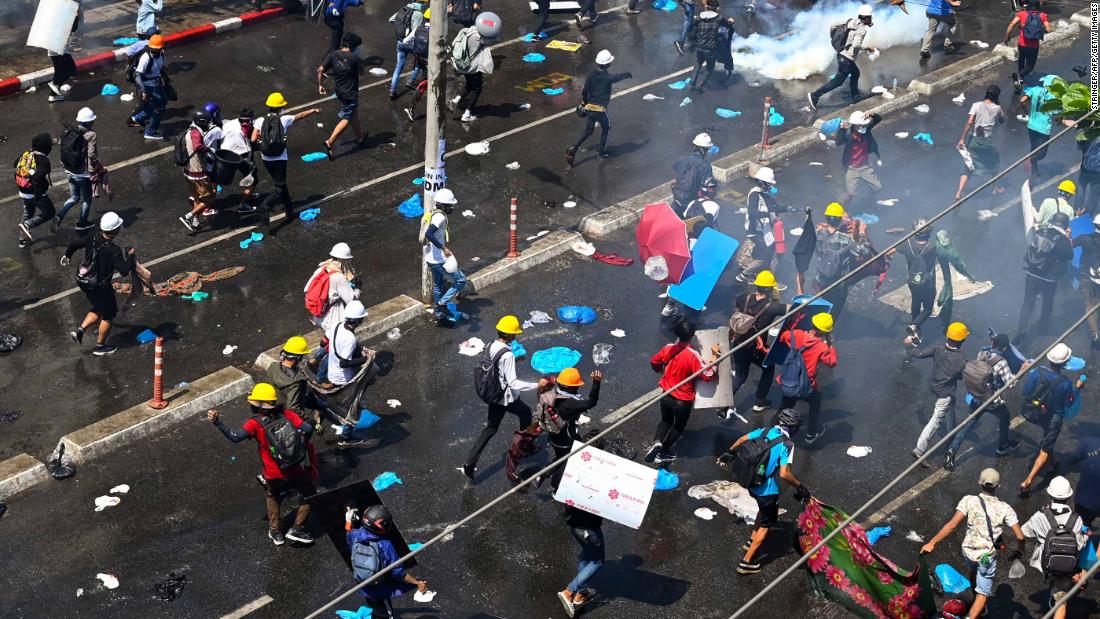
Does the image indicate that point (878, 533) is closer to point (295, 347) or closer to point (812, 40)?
point (295, 347)

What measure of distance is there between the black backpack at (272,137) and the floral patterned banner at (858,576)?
8616mm

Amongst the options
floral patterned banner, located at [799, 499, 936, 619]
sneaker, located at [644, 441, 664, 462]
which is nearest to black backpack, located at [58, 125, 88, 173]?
sneaker, located at [644, 441, 664, 462]

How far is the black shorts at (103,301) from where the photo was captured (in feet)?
45.0

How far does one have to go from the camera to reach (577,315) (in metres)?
14.9

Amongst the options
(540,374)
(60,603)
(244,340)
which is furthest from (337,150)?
(60,603)

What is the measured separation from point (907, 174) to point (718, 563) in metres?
9.29

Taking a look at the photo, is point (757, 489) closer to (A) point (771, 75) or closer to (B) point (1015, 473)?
(B) point (1015, 473)

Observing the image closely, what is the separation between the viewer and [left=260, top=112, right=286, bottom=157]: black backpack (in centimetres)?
1603

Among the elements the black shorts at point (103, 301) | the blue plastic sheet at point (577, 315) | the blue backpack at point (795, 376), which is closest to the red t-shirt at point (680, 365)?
the blue backpack at point (795, 376)

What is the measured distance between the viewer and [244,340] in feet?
47.5

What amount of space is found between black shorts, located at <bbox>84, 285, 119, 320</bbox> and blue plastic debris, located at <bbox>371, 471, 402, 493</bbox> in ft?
12.9

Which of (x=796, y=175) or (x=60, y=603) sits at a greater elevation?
(x=60, y=603)

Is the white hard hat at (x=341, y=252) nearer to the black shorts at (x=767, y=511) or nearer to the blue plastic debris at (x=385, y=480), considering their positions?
the blue plastic debris at (x=385, y=480)

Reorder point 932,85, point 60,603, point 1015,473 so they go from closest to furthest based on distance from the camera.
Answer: point 60,603 < point 1015,473 < point 932,85
